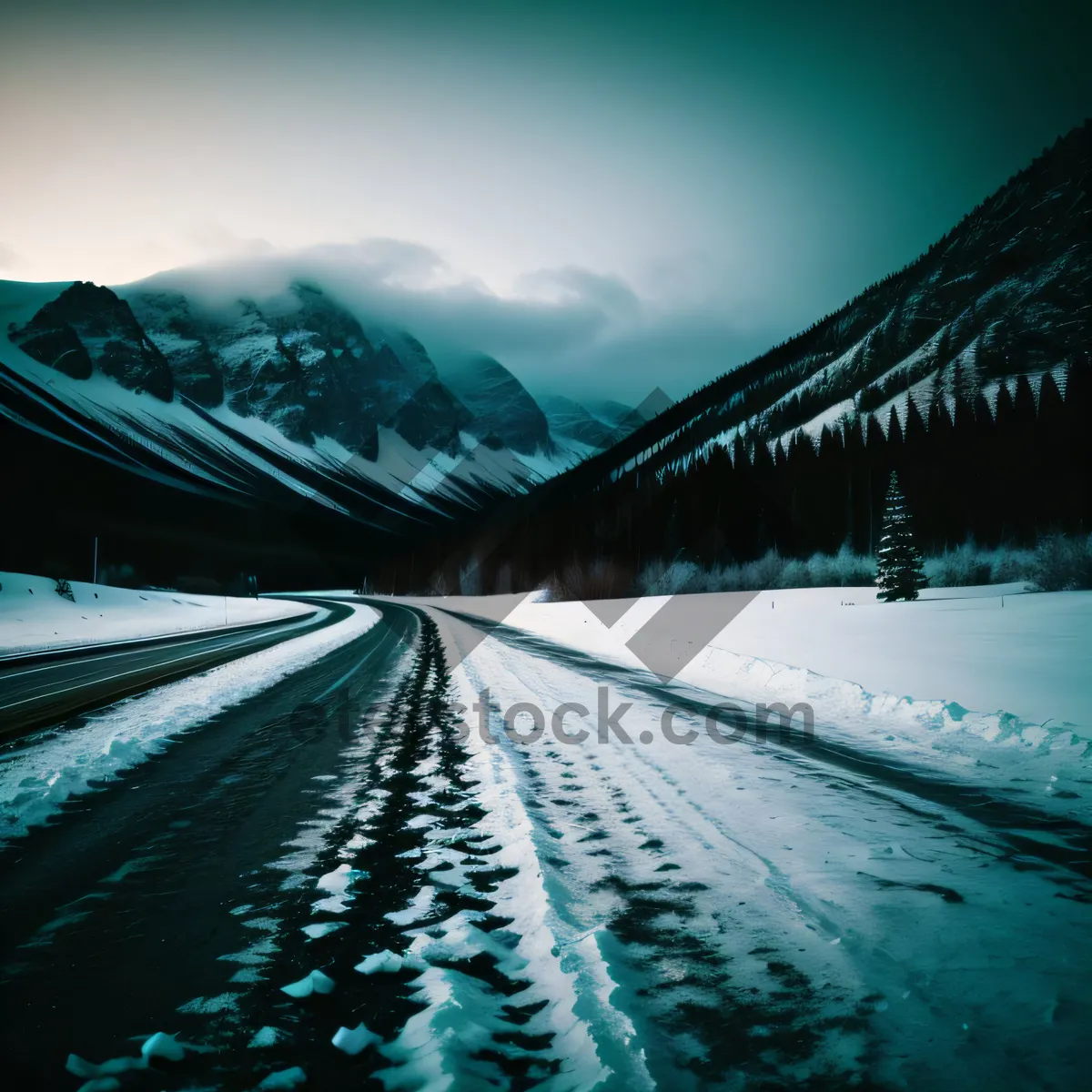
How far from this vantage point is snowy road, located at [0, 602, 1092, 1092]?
85.0 inches

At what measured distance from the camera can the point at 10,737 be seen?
696cm

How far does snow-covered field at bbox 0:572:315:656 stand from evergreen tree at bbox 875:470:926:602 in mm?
28517

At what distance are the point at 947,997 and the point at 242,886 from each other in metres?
3.47

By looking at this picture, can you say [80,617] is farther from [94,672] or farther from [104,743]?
[104,743]

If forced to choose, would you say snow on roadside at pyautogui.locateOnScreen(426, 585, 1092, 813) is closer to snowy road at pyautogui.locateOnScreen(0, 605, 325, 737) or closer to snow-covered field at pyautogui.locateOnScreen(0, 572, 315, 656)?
snowy road at pyautogui.locateOnScreen(0, 605, 325, 737)

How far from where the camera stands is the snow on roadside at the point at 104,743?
490 centimetres

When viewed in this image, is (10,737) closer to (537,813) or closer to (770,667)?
(537,813)

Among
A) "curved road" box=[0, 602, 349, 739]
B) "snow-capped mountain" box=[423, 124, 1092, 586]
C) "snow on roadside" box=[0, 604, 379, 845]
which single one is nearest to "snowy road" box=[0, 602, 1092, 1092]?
"snow on roadside" box=[0, 604, 379, 845]

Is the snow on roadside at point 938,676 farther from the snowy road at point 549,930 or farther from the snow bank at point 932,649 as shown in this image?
the snowy road at point 549,930

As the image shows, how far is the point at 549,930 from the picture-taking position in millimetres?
2934

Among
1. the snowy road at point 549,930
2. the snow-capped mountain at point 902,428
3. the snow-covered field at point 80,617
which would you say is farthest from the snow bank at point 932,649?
the snow-capped mountain at point 902,428

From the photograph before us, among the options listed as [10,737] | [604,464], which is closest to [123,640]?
[10,737]

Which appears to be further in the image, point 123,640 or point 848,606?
point 123,640

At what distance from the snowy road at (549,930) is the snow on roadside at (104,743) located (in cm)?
36
